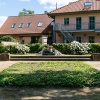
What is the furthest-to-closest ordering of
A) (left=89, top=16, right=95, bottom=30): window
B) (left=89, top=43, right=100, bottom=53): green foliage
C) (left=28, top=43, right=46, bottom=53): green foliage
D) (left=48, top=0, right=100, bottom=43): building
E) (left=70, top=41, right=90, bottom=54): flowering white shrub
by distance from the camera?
(left=89, top=16, right=95, bottom=30): window < (left=48, top=0, right=100, bottom=43): building < (left=28, top=43, right=46, bottom=53): green foliage < (left=89, top=43, right=100, bottom=53): green foliage < (left=70, top=41, right=90, bottom=54): flowering white shrub

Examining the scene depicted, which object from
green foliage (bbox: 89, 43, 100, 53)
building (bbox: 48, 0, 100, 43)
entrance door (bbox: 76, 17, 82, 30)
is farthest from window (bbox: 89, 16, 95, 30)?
green foliage (bbox: 89, 43, 100, 53)

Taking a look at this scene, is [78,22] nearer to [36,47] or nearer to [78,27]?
[78,27]

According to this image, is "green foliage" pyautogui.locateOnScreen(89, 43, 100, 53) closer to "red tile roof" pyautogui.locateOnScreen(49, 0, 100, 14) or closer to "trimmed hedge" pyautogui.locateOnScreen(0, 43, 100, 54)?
"trimmed hedge" pyautogui.locateOnScreen(0, 43, 100, 54)

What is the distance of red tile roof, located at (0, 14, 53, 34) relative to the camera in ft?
138

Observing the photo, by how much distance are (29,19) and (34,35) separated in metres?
5.98

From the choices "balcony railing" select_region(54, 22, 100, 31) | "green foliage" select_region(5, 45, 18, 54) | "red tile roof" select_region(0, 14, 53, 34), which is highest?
"red tile roof" select_region(0, 14, 53, 34)

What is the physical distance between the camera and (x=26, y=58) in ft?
61.1

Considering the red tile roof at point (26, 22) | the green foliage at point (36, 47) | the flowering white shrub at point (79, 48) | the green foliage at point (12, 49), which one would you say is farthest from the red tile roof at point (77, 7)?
the green foliage at point (12, 49)

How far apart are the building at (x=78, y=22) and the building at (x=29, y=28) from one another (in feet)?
17.1

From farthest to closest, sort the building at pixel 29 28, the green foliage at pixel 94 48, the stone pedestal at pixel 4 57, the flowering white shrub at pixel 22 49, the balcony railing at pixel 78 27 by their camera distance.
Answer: the building at pixel 29 28 < the balcony railing at pixel 78 27 < the flowering white shrub at pixel 22 49 < the green foliage at pixel 94 48 < the stone pedestal at pixel 4 57

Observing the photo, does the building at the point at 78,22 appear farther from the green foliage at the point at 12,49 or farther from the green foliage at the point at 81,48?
the green foliage at the point at 12,49

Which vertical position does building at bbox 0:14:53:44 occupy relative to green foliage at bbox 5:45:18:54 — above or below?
above

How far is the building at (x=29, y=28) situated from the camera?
41.1 metres

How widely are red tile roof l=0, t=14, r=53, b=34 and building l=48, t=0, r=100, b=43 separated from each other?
6345 millimetres
